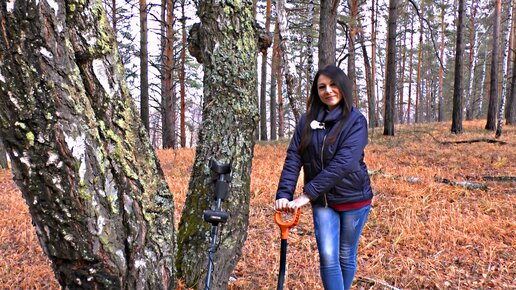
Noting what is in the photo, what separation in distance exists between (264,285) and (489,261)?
2.51 meters

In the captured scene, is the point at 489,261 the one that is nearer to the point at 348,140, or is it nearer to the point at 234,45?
the point at 348,140

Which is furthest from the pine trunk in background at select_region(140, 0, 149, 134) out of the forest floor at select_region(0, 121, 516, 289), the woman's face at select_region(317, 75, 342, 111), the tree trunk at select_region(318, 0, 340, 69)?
the woman's face at select_region(317, 75, 342, 111)

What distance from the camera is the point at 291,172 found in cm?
278

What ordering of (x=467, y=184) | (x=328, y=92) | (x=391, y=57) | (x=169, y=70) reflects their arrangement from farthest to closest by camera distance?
(x=391, y=57), (x=169, y=70), (x=467, y=184), (x=328, y=92)

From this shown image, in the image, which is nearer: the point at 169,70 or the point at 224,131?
the point at 224,131

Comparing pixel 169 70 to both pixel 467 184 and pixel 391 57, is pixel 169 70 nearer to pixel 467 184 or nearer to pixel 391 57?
pixel 391 57

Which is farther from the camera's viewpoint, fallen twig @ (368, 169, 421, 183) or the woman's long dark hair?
fallen twig @ (368, 169, 421, 183)

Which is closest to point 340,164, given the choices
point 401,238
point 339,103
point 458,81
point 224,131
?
point 339,103

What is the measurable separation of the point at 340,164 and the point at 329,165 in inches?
3.1

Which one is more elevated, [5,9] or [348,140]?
[5,9]

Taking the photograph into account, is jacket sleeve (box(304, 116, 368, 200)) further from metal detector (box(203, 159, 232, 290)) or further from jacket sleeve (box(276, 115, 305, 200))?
metal detector (box(203, 159, 232, 290))

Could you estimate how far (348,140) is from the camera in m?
2.65

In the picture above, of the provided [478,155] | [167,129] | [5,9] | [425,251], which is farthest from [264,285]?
[167,129]

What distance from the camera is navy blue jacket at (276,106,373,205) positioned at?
2.58 m
